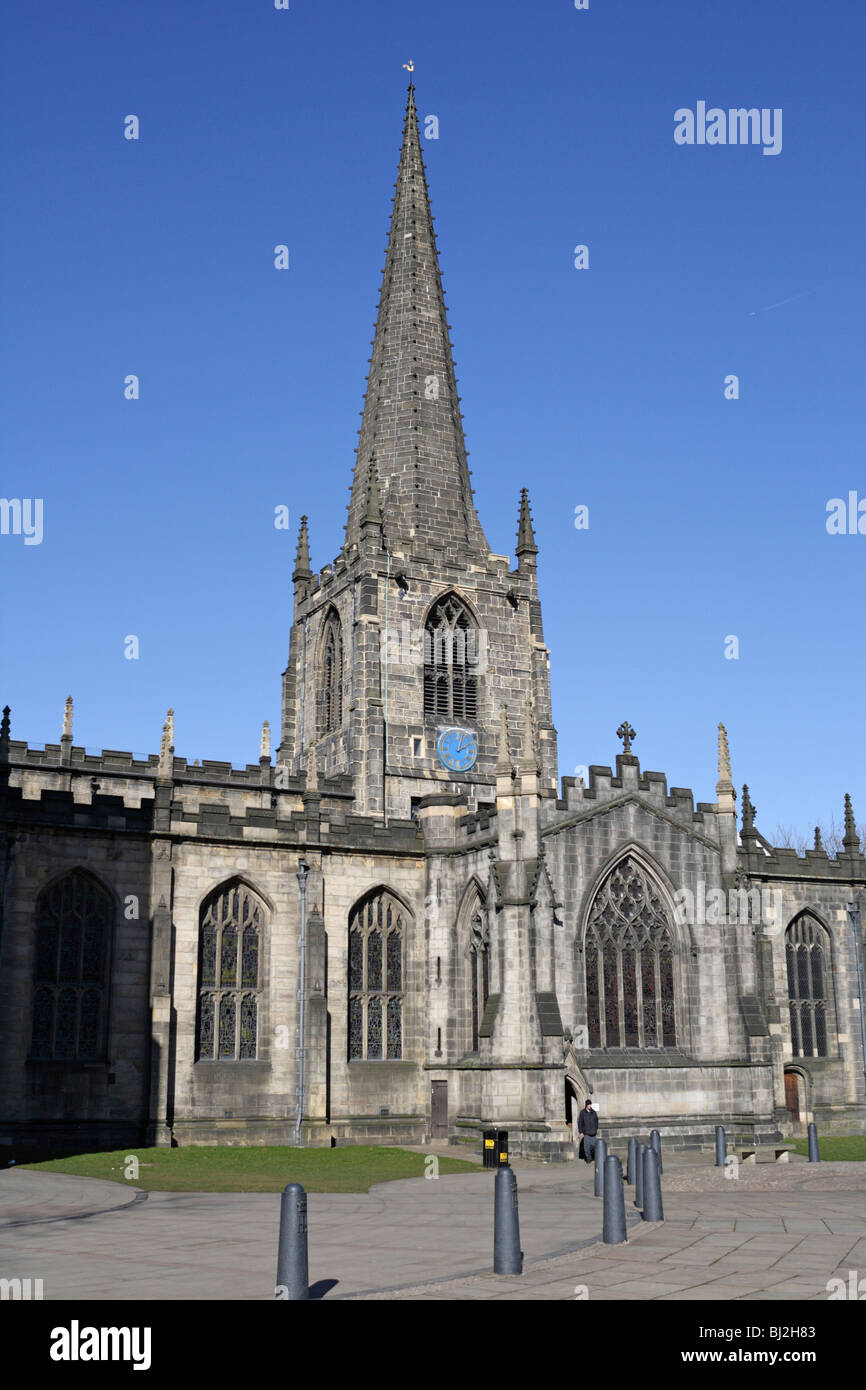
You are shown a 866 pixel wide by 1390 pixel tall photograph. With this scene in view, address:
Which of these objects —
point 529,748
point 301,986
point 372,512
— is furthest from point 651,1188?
point 372,512

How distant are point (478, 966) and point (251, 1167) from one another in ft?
34.9

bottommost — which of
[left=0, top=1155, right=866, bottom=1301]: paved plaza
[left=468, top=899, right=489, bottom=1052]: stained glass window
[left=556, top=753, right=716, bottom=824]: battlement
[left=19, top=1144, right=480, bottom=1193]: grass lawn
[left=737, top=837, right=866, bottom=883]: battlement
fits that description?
[left=19, top=1144, right=480, bottom=1193]: grass lawn

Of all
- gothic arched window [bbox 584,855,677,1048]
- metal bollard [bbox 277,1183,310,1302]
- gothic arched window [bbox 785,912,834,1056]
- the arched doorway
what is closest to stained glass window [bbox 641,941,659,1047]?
gothic arched window [bbox 584,855,677,1048]

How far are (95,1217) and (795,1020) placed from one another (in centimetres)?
2873

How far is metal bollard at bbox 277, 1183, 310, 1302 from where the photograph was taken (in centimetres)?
1077

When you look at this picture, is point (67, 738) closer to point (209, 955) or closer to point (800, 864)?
point (209, 955)

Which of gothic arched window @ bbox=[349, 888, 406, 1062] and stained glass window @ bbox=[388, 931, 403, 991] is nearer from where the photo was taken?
gothic arched window @ bbox=[349, 888, 406, 1062]

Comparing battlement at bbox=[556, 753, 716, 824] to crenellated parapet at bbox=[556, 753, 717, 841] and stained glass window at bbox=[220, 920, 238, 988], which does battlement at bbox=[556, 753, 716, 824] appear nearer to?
crenellated parapet at bbox=[556, 753, 717, 841]

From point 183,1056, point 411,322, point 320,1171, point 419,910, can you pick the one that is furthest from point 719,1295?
point 411,322

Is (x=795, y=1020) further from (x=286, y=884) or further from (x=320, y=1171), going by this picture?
(x=320, y=1171)

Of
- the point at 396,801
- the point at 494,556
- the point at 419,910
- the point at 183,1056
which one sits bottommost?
the point at 183,1056

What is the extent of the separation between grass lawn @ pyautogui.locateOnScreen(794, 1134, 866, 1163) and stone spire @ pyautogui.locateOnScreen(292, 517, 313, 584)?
27.0 meters

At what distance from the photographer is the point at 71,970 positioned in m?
32.8
